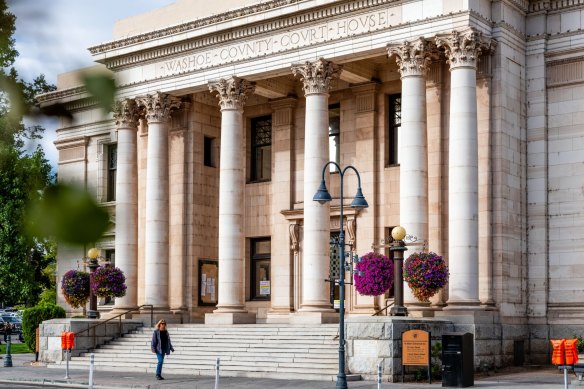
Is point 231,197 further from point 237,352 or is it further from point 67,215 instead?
point 67,215

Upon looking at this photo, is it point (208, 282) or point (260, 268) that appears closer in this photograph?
point (208, 282)

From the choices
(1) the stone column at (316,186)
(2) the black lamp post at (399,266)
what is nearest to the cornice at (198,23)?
(1) the stone column at (316,186)

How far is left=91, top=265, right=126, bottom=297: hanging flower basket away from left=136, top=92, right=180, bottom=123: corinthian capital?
6737 millimetres

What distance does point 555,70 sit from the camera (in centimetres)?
3428

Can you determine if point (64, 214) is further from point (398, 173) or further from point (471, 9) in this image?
point (398, 173)

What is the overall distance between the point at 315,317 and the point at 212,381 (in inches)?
251

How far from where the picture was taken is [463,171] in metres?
32.0

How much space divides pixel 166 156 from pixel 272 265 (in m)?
6.44

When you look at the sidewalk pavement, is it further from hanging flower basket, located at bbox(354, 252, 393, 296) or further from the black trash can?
hanging flower basket, located at bbox(354, 252, 393, 296)

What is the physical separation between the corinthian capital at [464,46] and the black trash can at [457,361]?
32.6 feet

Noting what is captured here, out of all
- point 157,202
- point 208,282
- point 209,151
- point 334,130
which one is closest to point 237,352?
point 208,282

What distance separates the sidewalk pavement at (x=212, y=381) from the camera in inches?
1069

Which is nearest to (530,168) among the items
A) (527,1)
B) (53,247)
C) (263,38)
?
(527,1)

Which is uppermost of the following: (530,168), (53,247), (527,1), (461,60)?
(527,1)
